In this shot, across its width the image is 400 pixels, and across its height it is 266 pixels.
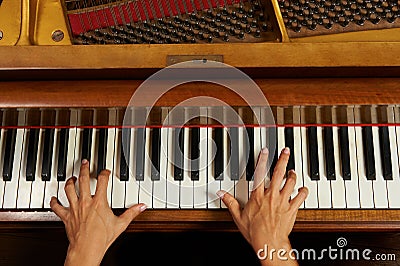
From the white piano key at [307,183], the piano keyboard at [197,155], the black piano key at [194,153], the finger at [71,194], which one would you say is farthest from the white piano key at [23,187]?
the white piano key at [307,183]

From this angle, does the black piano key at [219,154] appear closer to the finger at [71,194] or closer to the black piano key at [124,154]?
the black piano key at [124,154]

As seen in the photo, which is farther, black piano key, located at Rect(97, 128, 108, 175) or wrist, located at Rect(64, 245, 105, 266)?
black piano key, located at Rect(97, 128, 108, 175)

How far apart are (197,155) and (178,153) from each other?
60 mm

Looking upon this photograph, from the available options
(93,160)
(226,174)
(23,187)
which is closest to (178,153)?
(226,174)

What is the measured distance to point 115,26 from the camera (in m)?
1.50

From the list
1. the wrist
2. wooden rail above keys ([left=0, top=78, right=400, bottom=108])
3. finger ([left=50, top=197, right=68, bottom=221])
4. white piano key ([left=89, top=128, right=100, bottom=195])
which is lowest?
the wrist

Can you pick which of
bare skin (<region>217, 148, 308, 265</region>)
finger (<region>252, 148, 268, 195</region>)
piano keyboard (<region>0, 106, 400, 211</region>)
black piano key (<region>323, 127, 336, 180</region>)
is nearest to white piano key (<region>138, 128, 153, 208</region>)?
piano keyboard (<region>0, 106, 400, 211</region>)

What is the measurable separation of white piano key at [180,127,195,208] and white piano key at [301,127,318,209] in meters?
0.35

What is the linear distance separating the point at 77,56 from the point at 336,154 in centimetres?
83

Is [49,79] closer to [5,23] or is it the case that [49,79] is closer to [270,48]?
[5,23]

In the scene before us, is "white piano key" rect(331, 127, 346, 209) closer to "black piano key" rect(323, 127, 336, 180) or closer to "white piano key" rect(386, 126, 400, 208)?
"black piano key" rect(323, 127, 336, 180)

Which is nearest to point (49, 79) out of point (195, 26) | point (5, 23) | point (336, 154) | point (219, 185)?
point (5, 23)

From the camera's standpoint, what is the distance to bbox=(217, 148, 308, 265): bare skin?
1.35 m

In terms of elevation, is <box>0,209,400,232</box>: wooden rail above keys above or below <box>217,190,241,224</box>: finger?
below
